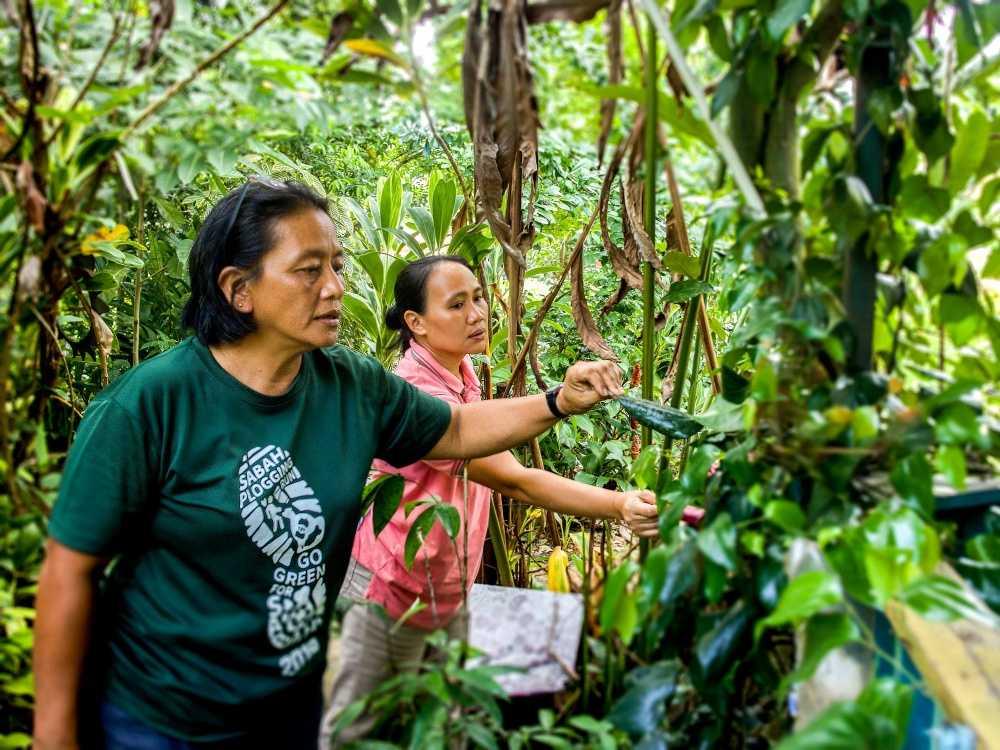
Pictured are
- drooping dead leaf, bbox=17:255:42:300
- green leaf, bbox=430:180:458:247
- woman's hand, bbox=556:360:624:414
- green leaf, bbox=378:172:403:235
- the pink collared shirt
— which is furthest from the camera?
green leaf, bbox=378:172:403:235

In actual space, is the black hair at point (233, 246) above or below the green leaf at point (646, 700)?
above

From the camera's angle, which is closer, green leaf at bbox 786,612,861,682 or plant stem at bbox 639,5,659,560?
green leaf at bbox 786,612,861,682

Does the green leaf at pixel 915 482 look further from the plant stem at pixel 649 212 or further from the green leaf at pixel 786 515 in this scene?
Answer: the plant stem at pixel 649 212

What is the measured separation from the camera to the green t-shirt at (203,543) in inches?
49.9

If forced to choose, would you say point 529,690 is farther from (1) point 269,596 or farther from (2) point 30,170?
(2) point 30,170

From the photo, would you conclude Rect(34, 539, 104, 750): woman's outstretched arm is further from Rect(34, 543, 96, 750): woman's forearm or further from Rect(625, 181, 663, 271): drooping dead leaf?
Rect(625, 181, 663, 271): drooping dead leaf

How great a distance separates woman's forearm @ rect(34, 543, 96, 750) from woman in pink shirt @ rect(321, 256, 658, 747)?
42 centimetres

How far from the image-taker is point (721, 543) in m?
0.80

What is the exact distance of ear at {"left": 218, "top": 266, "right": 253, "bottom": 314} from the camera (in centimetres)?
145

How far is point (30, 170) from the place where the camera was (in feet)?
3.09

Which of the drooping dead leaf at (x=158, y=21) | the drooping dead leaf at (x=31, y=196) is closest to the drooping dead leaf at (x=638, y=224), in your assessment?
the drooping dead leaf at (x=158, y=21)

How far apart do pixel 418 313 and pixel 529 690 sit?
1.52 meters

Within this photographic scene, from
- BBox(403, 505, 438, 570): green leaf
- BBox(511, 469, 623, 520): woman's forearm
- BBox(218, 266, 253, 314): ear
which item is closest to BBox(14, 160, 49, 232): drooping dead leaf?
BBox(218, 266, 253, 314): ear

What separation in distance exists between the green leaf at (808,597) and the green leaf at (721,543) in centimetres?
8
